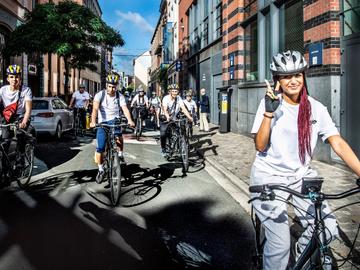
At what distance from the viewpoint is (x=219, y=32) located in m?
20.6

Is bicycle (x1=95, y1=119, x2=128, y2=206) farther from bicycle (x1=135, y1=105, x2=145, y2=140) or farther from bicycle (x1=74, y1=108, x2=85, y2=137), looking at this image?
bicycle (x1=74, y1=108, x2=85, y2=137)

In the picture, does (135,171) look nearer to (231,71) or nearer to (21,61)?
(231,71)

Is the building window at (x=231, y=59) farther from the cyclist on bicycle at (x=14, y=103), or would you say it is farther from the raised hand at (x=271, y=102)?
the raised hand at (x=271, y=102)

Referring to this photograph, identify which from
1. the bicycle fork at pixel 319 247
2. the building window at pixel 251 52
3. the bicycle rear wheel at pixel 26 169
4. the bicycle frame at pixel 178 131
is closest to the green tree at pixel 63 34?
the building window at pixel 251 52

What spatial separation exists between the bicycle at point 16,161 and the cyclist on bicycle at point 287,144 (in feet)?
16.6

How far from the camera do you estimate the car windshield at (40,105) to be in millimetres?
13906

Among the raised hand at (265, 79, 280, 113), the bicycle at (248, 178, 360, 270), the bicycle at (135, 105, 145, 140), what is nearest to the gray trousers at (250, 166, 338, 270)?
the bicycle at (248, 178, 360, 270)

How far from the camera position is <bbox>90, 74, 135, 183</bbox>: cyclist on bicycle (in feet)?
22.1

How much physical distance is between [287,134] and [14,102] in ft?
17.7

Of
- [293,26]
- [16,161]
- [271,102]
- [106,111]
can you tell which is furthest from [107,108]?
[293,26]

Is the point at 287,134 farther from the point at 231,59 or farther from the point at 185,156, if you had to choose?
the point at 231,59

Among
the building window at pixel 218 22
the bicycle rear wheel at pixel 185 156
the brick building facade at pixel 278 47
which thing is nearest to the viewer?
the bicycle rear wheel at pixel 185 156

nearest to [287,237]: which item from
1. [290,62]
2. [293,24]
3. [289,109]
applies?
[289,109]

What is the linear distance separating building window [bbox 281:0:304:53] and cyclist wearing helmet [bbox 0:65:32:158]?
6978mm
